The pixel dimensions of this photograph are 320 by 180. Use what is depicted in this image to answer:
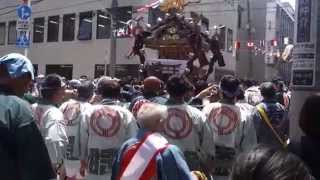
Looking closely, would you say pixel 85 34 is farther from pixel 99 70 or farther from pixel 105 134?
pixel 105 134

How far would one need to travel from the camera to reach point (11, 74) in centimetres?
379

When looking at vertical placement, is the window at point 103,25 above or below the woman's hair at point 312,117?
above

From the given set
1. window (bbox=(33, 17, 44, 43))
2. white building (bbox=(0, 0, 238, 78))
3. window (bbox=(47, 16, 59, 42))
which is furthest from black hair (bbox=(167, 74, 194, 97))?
window (bbox=(33, 17, 44, 43))

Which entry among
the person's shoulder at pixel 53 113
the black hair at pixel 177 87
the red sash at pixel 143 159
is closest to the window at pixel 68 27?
the person's shoulder at pixel 53 113

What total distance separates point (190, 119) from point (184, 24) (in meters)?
9.00

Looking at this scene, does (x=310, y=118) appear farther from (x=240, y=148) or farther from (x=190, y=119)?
(x=240, y=148)

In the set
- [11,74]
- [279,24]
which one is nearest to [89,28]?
[279,24]

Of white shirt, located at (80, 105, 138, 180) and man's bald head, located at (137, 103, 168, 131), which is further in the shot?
white shirt, located at (80, 105, 138, 180)

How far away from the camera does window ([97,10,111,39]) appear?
37.5 meters

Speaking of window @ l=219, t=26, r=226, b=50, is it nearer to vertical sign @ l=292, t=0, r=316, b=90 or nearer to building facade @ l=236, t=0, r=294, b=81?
building facade @ l=236, t=0, r=294, b=81

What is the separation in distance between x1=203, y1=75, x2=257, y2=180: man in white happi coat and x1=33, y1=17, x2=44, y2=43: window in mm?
37460

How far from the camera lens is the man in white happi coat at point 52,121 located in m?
6.17

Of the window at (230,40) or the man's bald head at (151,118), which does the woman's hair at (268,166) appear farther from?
the window at (230,40)

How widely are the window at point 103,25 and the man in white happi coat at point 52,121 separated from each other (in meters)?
30.8
